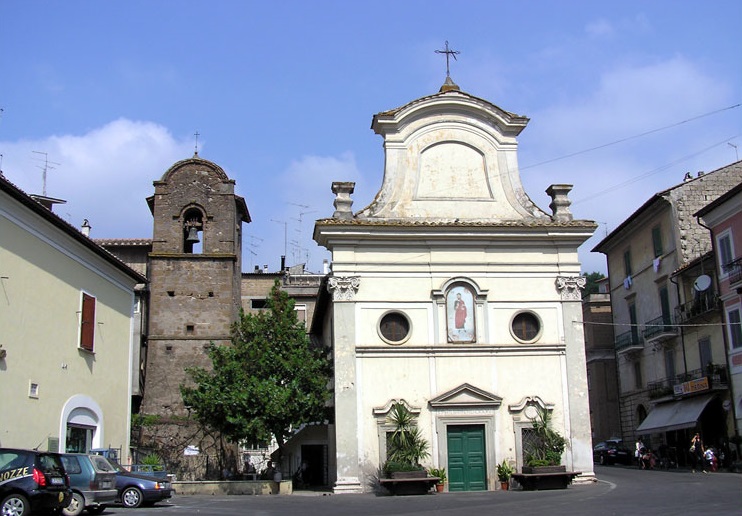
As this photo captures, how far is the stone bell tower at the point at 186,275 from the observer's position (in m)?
34.2

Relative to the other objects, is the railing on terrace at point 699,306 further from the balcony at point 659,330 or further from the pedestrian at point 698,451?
the pedestrian at point 698,451

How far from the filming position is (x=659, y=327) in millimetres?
35875

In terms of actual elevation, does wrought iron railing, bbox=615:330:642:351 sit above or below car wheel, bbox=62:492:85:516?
Answer: above

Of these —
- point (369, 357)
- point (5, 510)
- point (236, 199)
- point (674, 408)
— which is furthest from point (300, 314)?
point (5, 510)

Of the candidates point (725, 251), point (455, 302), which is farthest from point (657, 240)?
point (455, 302)

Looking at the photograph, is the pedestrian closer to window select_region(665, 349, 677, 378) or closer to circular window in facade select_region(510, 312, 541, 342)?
window select_region(665, 349, 677, 378)

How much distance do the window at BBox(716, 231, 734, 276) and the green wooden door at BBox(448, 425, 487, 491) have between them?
12.5m

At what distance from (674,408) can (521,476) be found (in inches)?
553

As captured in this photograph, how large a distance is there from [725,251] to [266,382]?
57.3ft

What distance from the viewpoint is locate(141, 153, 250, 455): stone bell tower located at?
1345 inches

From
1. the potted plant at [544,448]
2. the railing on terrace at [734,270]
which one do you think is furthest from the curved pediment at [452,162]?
the railing on terrace at [734,270]

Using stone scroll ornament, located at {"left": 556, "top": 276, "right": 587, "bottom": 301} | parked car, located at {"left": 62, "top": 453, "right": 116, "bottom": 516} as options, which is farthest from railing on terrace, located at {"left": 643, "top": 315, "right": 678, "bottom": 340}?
parked car, located at {"left": 62, "top": 453, "right": 116, "bottom": 516}

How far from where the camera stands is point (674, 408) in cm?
3375

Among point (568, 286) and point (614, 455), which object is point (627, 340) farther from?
point (568, 286)
